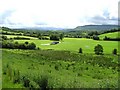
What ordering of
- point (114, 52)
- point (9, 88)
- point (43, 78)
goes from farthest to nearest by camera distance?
point (114, 52) → point (43, 78) → point (9, 88)

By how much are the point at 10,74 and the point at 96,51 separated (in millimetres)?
42912

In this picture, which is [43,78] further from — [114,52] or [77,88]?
[114,52]

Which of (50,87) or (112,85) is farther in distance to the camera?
(112,85)

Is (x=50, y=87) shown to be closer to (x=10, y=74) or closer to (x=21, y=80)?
(x=21, y=80)

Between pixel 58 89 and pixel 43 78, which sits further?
pixel 43 78

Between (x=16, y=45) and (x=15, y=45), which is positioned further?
(x=16, y=45)

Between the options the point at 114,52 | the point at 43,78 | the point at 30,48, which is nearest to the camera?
the point at 43,78

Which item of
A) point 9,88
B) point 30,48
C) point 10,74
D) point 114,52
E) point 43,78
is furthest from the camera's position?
point 30,48

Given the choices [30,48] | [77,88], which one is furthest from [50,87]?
[30,48]

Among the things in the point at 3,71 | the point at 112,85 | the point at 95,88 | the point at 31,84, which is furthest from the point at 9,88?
the point at 112,85

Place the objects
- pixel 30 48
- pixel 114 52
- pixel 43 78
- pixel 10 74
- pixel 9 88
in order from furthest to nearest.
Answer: pixel 30 48
pixel 114 52
pixel 10 74
pixel 43 78
pixel 9 88

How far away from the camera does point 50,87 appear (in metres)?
20.6

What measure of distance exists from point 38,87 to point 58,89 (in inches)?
61.7

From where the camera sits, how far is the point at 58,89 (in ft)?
66.2
